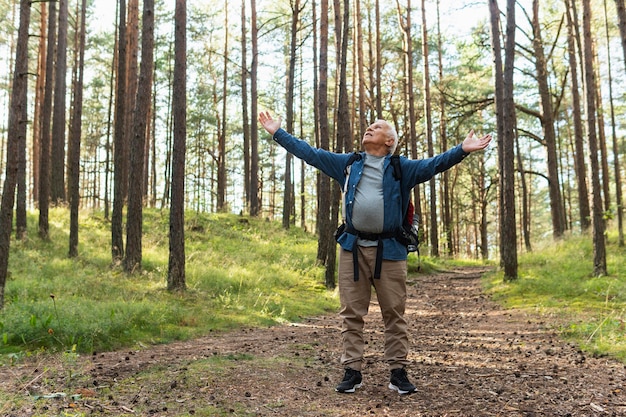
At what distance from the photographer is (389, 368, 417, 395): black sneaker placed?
158 inches

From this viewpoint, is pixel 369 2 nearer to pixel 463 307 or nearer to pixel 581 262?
pixel 581 262

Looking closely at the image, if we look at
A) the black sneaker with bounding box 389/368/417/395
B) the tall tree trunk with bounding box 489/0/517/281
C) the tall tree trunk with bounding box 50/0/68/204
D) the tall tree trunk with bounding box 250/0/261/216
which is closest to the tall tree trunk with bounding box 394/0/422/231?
the tall tree trunk with bounding box 250/0/261/216

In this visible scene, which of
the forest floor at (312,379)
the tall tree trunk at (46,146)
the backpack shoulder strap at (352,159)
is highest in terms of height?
the tall tree trunk at (46,146)

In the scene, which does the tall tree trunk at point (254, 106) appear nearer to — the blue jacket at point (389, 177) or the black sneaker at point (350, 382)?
the blue jacket at point (389, 177)

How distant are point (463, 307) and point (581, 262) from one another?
5575 mm

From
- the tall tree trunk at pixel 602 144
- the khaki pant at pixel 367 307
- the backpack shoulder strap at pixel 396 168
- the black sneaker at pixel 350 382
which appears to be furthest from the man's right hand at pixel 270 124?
the tall tree trunk at pixel 602 144

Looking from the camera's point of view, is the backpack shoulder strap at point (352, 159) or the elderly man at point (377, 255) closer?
the elderly man at point (377, 255)

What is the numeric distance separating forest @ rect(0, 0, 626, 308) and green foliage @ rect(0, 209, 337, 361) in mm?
706

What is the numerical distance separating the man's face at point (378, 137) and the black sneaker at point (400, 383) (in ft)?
6.66

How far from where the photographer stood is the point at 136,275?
34.7 ft

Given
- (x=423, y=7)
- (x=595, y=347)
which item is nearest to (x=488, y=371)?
(x=595, y=347)

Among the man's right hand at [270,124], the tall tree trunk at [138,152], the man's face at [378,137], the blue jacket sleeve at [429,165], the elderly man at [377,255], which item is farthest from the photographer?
the tall tree trunk at [138,152]

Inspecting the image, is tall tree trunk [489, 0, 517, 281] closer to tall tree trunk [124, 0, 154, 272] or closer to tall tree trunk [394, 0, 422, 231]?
tall tree trunk [394, 0, 422, 231]

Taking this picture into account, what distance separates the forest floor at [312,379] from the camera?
3580 mm
